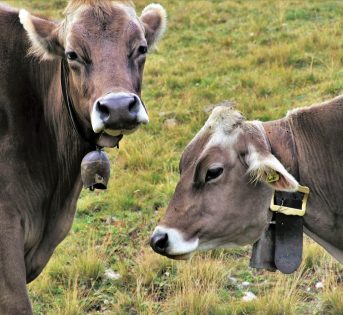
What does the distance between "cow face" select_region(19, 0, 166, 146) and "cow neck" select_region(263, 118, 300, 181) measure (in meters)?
0.92

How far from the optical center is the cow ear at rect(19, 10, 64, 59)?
4035 mm

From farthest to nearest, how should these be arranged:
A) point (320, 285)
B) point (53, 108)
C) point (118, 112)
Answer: point (320, 285) < point (53, 108) < point (118, 112)

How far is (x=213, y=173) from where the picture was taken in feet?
12.9

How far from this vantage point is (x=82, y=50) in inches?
149

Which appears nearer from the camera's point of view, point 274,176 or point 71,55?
point 274,176

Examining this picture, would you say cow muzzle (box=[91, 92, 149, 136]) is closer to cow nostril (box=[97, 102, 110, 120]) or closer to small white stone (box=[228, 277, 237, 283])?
cow nostril (box=[97, 102, 110, 120])

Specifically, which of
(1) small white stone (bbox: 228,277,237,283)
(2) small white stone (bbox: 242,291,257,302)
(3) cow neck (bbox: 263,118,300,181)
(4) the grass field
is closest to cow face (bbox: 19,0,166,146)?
(3) cow neck (bbox: 263,118,300,181)

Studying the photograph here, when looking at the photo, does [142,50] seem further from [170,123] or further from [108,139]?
[170,123]

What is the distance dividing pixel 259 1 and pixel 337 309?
11120 millimetres

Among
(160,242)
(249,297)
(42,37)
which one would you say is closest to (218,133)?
(160,242)

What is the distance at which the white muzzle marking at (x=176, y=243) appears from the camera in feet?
12.7

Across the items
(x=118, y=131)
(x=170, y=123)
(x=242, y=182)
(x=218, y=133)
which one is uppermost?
(x=118, y=131)

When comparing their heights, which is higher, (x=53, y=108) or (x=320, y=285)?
(x=53, y=108)

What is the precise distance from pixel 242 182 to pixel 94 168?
946 millimetres
